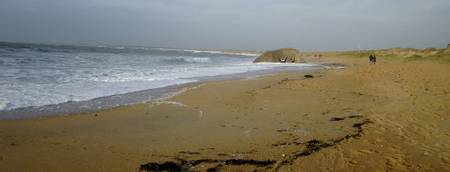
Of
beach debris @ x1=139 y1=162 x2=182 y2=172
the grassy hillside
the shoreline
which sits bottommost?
beach debris @ x1=139 y1=162 x2=182 y2=172

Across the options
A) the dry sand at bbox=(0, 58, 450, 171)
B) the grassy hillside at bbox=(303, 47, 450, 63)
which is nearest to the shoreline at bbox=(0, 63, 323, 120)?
the dry sand at bbox=(0, 58, 450, 171)

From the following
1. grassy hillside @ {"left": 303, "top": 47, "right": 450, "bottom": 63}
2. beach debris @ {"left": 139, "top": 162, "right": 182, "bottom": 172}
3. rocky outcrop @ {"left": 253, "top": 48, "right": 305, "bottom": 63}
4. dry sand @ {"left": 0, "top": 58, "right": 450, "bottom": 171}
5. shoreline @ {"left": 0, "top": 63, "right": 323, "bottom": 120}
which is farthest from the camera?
rocky outcrop @ {"left": 253, "top": 48, "right": 305, "bottom": 63}

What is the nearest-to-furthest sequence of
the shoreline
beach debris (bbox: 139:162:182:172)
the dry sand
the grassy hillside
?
beach debris (bbox: 139:162:182:172) → the dry sand → the shoreline → the grassy hillside

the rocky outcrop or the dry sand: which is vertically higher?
the rocky outcrop

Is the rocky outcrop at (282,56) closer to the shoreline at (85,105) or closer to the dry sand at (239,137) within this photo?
the shoreline at (85,105)

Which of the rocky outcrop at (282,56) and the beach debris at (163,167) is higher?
the rocky outcrop at (282,56)

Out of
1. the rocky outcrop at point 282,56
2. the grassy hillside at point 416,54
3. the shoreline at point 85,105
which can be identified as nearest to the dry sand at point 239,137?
the shoreline at point 85,105

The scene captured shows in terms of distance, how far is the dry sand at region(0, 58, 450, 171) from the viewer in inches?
178

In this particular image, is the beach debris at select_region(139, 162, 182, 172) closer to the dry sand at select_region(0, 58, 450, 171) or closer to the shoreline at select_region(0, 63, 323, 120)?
the dry sand at select_region(0, 58, 450, 171)

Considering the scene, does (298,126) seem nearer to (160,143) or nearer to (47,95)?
(160,143)

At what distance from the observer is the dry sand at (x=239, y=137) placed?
14.8ft

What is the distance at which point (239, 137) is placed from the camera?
585 centimetres

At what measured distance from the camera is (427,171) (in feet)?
14.3

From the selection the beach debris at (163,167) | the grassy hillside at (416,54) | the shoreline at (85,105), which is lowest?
the beach debris at (163,167)
